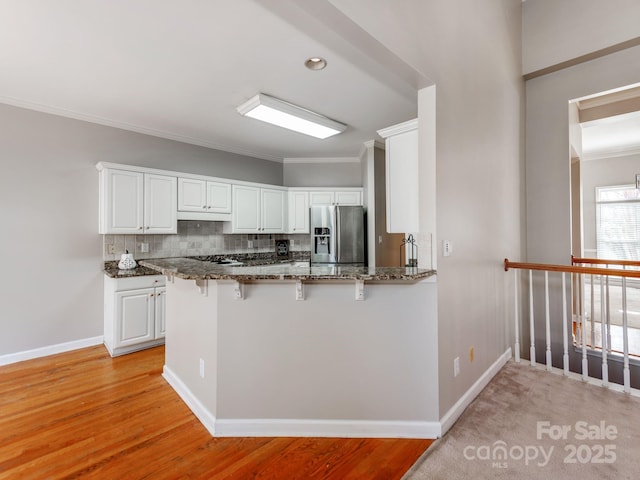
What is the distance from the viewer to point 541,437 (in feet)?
6.46

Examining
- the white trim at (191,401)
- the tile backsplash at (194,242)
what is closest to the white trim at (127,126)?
the tile backsplash at (194,242)

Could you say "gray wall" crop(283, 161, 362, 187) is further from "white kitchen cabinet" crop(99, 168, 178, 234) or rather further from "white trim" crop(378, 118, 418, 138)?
"white trim" crop(378, 118, 418, 138)

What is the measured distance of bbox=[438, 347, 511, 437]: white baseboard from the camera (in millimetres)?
2043

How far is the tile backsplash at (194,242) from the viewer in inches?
153

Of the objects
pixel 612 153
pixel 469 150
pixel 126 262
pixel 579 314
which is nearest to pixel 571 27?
pixel 469 150

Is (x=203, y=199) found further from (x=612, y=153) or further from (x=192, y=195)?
(x=612, y=153)

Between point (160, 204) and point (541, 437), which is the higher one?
point (160, 204)

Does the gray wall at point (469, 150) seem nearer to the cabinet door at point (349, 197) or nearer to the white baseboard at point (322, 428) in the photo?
the white baseboard at point (322, 428)

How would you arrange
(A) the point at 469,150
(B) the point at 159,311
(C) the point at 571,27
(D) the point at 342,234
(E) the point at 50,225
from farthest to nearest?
(D) the point at 342,234 < (B) the point at 159,311 < (E) the point at 50,225 < (C) the point at 571,27 < (A) the point at 469,150

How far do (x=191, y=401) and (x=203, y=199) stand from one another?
8.99 feet

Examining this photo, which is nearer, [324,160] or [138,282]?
[138,282]

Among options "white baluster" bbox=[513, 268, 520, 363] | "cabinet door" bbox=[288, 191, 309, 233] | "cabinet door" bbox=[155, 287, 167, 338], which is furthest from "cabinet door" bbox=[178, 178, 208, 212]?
"white baluster" bbox=[513, 268, 520, 363]

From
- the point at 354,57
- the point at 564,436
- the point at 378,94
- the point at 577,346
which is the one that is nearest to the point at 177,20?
the point at 354,57

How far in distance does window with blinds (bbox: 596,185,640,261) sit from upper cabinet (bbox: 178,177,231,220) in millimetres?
7704
